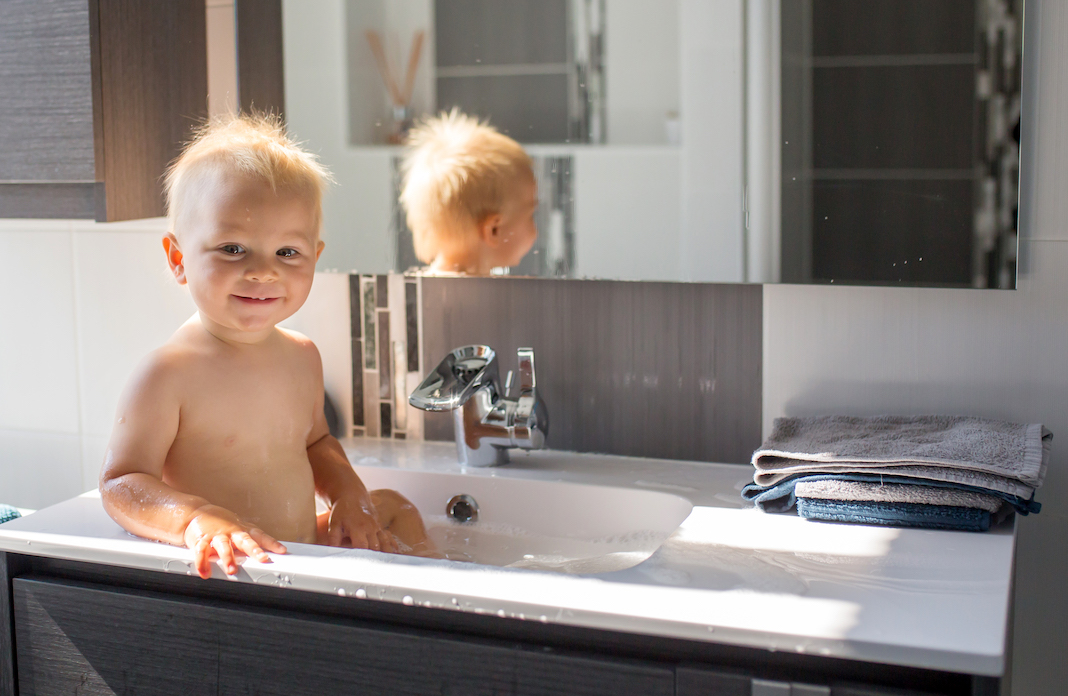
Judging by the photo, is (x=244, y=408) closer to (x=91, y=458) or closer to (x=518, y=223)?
(x=518, y=223)

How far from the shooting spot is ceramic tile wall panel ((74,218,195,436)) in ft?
5.50

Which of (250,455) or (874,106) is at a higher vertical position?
(874,106)

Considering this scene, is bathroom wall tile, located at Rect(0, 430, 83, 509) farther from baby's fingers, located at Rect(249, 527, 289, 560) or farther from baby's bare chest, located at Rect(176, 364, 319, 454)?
baby's fingers, located at Rect(249, 527, 289, 560)

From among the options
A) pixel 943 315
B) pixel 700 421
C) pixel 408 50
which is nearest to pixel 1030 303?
pixel 943 315

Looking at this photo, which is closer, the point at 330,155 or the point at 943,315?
the point at 943,315

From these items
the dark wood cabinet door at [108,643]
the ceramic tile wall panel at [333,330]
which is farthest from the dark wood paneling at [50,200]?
the dark wood cabinet door at [108,643]

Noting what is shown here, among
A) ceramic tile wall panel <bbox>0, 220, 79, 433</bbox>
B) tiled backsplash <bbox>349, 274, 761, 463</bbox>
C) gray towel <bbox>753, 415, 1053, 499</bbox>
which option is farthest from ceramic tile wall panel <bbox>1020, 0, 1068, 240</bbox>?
ceramic tile wall panel <bbox>0, 220, 79, 433</bbox>

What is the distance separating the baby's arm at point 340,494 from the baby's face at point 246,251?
17 centimetres

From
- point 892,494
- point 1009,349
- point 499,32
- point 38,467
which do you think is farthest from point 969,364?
point 38,467

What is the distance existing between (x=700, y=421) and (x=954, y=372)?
0.34m

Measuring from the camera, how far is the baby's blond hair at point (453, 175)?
139 cm

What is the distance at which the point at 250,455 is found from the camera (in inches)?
46.4

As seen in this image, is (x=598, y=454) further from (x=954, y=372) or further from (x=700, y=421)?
(x=954, y=372)

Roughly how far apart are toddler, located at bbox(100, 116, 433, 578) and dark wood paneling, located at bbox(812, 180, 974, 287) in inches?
24.9
